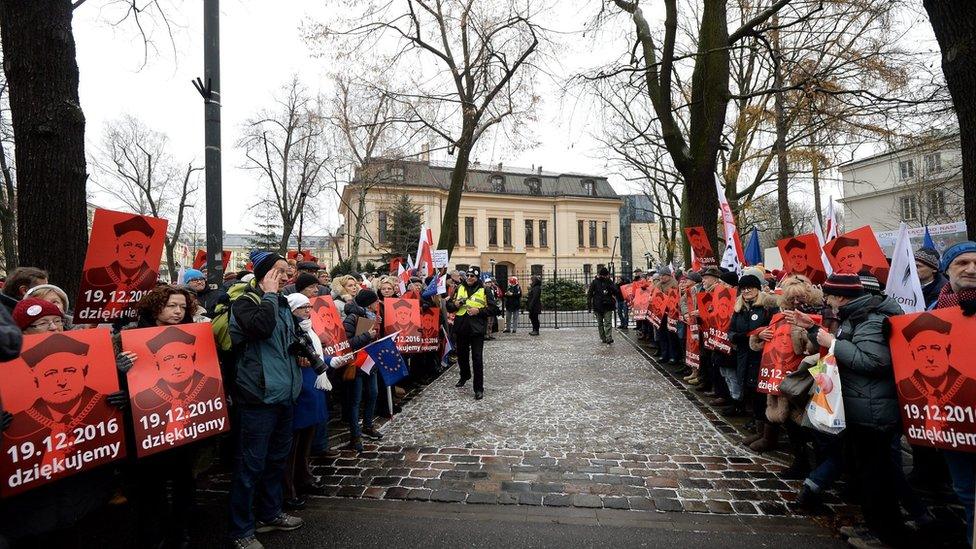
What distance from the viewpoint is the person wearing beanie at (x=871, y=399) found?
3.25 m

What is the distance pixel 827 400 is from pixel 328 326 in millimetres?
4248

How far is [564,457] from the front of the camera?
511 centimetres

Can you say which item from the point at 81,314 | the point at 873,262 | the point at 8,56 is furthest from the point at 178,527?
the point at 873,262

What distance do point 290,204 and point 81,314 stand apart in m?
26.7

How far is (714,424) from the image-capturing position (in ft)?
20.3

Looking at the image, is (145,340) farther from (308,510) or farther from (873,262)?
(873,262)

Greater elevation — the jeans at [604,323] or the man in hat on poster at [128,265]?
the man in hat on poster at [128,265]

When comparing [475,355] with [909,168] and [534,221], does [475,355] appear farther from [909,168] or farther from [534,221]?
[534,221]

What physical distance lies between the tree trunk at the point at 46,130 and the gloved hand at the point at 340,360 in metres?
2.70

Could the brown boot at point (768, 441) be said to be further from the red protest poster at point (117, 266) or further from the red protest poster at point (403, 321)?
the red protest poster at point (117, 266)

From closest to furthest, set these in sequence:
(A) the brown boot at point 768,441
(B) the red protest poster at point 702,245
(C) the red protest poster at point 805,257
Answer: (A) the brown boot at point 768,441
(C) the red protest poster at point 805,257
(B) the red protest poster at point 702,245

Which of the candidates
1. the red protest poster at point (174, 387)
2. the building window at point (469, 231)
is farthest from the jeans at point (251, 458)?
the building window at point (469, 231)

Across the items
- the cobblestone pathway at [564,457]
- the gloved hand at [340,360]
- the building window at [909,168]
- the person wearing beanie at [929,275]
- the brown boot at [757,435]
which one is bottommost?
the cobblestone pathway at [564,457]

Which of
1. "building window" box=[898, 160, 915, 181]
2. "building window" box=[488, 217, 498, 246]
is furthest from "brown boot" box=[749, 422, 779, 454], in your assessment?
"building window" box=[488, 217, 498, 246]
